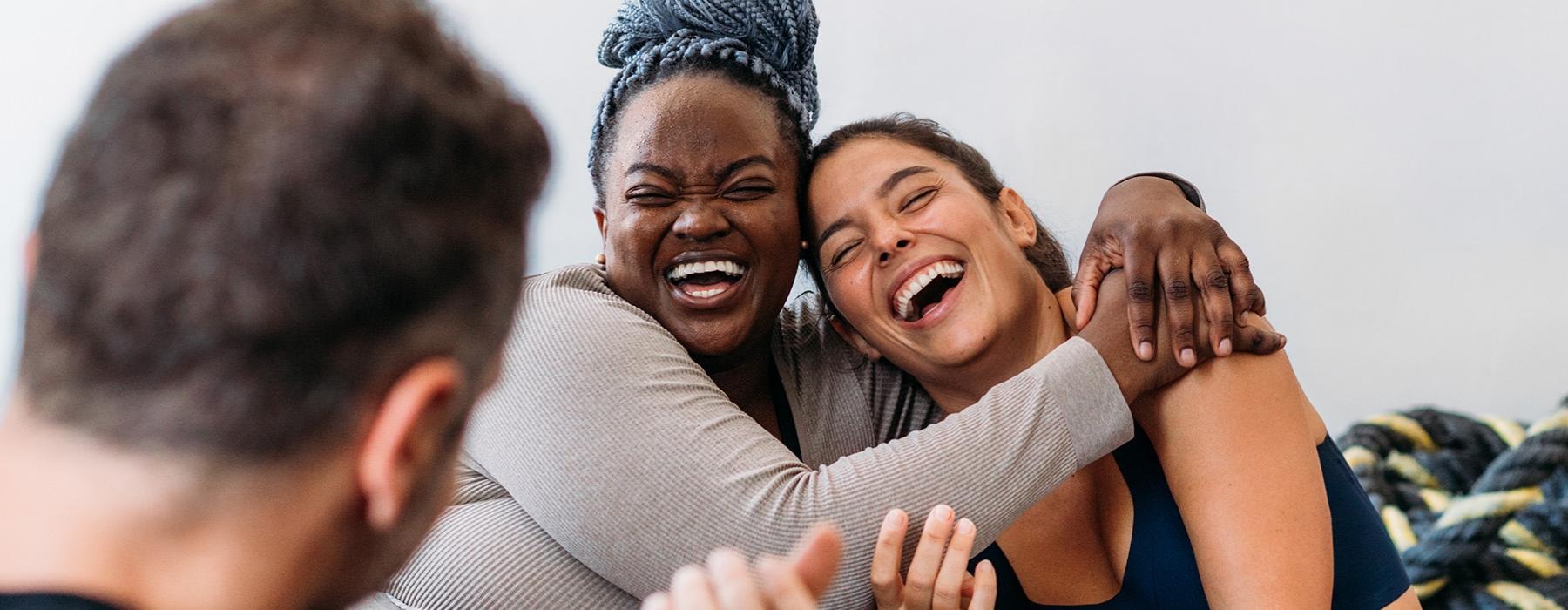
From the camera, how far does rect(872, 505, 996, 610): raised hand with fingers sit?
1165 millimetres

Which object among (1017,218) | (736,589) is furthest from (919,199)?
(736,589)

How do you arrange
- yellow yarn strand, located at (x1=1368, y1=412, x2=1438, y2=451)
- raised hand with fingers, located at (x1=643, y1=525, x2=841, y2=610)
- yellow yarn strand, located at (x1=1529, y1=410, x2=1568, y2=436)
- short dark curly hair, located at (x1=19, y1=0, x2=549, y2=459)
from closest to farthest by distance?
1. short dark curly hair, located at (x1=19, y1=0, x2=549, y2=459)
2. raised hand with fingers, located at (x1=643, y1=525, x2=841, y2=610)
3. yellow yarn strand, located at (x1=1529, y1=410, x2=1568, y2=436)
4. yellow yarn strand, located at (x1=1368, y1=412, x2=1438, y2=451)

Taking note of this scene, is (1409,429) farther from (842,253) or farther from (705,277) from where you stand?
(705,277)

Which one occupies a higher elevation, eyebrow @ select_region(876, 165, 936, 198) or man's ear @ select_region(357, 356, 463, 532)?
man's ear @ select_region(357, 356, 463, 532)

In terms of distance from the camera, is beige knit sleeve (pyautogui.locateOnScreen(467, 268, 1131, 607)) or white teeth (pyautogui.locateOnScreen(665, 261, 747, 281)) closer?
beige knit sleeve (pyautogui.locateOnScreen(467, 268, 1131, 607))

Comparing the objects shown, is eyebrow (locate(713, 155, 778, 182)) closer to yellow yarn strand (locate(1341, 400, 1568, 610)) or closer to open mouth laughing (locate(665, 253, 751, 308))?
open mouth laughing (locate(665, 253, 751, 308))

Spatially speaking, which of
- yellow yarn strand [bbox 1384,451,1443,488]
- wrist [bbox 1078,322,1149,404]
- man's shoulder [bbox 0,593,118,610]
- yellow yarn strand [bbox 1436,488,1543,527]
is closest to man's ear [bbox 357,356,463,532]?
man's shoulder [bbox 0,593,118,610]

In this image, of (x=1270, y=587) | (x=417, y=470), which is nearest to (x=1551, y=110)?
(x=1270, y=587)

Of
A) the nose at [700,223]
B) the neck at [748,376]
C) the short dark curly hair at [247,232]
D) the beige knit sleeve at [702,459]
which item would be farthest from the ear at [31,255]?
the neck at [748,376]

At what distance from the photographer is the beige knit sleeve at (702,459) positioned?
1205 mm

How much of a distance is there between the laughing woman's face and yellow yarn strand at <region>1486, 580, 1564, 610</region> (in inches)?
43.1

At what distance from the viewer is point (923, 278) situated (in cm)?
147

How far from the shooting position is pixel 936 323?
1462mm

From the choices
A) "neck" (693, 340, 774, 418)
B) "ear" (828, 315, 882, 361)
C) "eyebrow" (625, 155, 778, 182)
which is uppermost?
"eyebrow" (625, 155, 778, 182)
